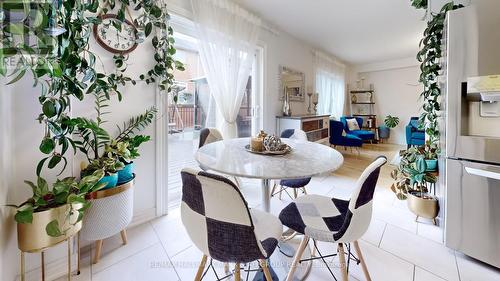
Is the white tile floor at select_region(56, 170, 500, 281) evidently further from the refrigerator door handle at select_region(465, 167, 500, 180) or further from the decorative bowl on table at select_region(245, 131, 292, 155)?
the decorative bowl on table at select_region(245, 131, 292, 155)

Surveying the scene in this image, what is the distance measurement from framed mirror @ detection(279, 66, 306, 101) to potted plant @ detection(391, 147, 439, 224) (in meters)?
2.15

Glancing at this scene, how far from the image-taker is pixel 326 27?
145 inches

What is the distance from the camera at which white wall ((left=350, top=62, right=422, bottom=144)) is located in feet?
20.8

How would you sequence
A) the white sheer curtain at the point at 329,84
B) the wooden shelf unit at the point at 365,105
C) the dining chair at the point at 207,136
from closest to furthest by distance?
the dining chair at the point at 207,136 → the white sheer curtain at the point at 329,84 → the wooden shelf unit at the point at 365,105

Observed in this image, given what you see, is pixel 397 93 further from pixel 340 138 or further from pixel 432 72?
pixel 432 72

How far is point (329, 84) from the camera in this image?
559 centimetres

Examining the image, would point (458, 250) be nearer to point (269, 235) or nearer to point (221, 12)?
point (269, 235)

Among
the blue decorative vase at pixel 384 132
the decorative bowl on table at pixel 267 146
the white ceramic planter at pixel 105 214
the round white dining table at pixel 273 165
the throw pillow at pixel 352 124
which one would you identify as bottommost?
the white ceramic planter at pixel 105 214

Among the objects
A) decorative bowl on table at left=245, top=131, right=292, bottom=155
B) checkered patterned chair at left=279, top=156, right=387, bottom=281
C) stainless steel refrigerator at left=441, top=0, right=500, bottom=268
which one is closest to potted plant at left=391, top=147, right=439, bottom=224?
stainless steel refrigerator at left=441, top=0, right=500, bottom=268

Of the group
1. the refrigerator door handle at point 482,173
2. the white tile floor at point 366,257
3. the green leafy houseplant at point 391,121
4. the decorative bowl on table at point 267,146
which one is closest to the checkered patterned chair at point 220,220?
the decorative bowl on table at point 267,146

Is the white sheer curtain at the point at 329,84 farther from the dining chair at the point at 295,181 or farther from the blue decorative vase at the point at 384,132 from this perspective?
the dining chair at the point at 295,181

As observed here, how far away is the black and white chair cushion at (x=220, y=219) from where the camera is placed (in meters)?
0.81

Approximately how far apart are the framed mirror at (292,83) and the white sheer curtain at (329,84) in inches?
30.8

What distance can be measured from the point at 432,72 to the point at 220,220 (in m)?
2.29
